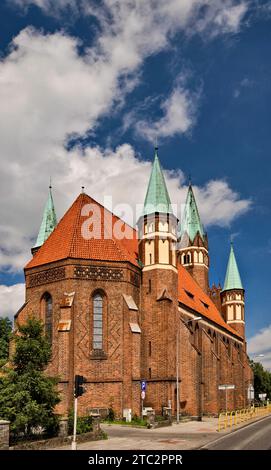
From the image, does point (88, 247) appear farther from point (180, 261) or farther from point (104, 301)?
point (180, 261)

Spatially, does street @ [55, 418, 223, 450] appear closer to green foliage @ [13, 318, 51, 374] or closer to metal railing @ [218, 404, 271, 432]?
metal railing @ [218, 404, 271, 432]

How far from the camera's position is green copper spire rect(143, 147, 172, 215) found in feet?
141

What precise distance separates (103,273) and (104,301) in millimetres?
1930

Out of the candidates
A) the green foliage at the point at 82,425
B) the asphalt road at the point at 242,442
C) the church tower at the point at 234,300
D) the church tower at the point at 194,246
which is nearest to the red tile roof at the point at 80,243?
the green foliage at the point at 82,425

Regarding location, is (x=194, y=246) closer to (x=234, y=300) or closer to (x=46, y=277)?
(x=234, y=300)

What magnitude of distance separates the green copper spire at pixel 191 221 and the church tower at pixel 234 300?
28.3 feet

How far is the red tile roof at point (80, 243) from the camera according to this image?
3844cm

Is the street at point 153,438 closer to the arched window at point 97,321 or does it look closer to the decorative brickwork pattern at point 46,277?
the arched window at point 97,321

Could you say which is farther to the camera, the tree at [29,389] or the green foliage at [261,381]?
the green foliage at [261,381]

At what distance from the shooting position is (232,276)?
7475cm

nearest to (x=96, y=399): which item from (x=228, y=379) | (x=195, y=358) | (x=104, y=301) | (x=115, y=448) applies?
(x=104, y=301)

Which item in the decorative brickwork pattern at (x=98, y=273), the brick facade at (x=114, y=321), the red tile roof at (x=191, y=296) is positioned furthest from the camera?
the red tile roof at (x=191, y=296)

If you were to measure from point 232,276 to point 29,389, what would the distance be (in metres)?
54.5

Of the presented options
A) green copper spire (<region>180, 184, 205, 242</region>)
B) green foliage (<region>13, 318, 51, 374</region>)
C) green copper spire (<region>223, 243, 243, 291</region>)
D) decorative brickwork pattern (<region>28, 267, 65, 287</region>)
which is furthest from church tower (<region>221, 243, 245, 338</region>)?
green foliage (<region>13, 318, 51, 374</region>)
